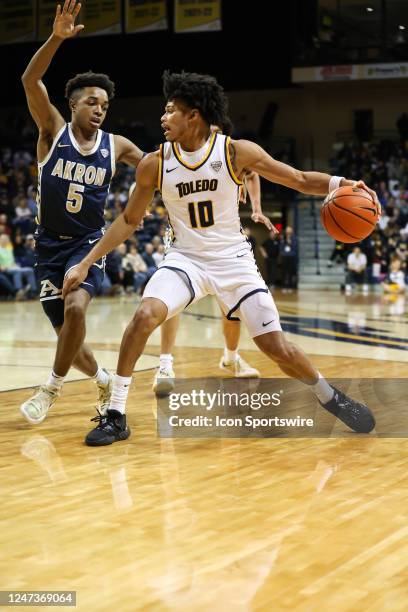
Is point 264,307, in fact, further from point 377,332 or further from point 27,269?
point 27,269

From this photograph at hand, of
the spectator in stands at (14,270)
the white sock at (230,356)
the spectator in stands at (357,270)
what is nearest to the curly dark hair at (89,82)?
the white sock at (230,356)

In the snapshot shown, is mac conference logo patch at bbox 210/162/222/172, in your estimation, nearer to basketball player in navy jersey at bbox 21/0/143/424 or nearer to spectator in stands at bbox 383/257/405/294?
basketball player in navy jersey at bbox 21/0/143/424

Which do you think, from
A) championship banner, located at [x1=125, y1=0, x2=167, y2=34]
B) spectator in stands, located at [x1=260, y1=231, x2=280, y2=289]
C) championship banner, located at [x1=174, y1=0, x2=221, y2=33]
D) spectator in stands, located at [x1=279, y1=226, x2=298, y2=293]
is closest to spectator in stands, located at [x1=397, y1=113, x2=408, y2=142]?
spectator in stands, located at [x1=279, y1=226, x2=298, y2=293]

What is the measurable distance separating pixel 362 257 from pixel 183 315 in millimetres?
9092

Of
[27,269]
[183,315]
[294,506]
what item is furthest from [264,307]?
[27,269]

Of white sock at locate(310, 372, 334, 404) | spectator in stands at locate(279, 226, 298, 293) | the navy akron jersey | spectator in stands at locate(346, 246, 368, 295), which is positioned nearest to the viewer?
white sock at locate(310, 372, 334, 404)

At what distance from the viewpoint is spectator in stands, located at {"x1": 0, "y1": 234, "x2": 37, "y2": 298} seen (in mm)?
17625

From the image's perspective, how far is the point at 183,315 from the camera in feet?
45.8

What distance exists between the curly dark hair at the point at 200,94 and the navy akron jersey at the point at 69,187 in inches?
31.4

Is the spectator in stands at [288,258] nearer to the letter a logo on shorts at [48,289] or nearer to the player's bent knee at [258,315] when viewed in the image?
the letter a logo on shorts at [48,289]

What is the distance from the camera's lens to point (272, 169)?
4.86 meters

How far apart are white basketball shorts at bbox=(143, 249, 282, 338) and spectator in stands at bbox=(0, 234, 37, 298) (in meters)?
13.2

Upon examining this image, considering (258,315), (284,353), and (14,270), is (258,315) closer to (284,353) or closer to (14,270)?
(284,353)

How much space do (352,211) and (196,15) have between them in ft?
69.6
